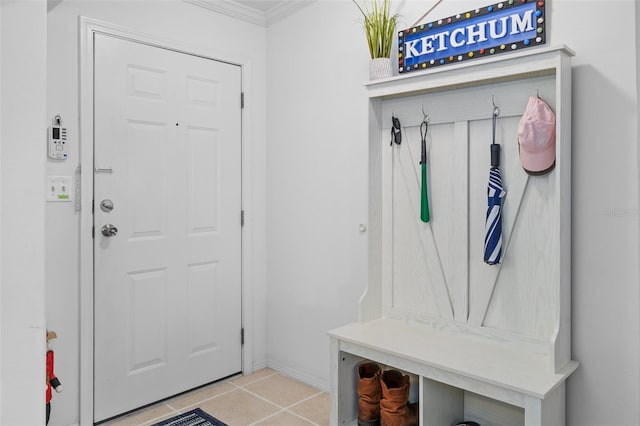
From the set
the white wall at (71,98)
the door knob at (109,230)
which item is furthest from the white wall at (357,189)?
the door knob at (109,230)

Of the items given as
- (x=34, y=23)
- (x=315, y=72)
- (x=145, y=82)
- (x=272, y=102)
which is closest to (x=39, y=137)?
(x=34, y=23)

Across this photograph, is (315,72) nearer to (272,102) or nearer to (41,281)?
(272,102)

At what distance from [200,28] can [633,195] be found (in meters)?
2.50

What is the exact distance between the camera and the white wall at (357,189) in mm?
1737

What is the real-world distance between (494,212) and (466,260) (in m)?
0.27

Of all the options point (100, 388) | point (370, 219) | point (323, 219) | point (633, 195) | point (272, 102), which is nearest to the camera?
point (633, 195)

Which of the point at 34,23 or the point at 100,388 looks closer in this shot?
the point at 34,23

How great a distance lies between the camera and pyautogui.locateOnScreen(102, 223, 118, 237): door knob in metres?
2.51

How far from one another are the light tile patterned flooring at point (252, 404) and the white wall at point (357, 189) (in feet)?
0.52

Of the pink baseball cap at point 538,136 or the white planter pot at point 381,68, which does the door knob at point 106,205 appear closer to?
the white planter pot at point 381,68

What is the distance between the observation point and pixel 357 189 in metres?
2.70

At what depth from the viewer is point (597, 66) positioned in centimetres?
178

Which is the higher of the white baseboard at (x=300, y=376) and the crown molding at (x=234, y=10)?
the crown molding at (x=234, y=10)

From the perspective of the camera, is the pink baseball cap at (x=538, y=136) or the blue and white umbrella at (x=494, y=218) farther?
the blue and white umbrella at (x=494, y=218)
